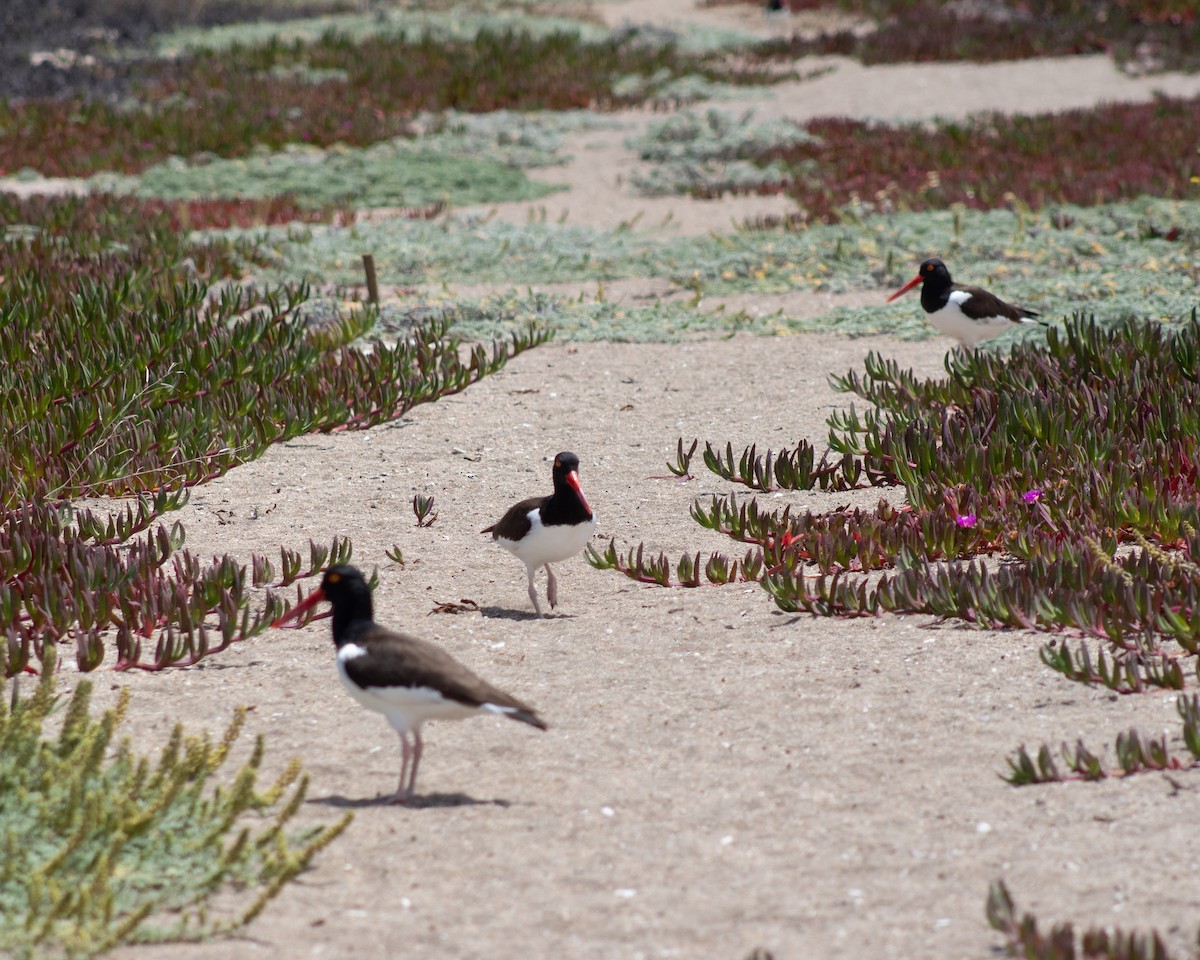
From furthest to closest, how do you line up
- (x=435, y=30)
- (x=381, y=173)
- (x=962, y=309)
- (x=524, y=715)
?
(x=435, y=30) → (x=381, y=173) → (x=962, y=309) → (x=524, y=715)

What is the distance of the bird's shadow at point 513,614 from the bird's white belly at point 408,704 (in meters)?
2.01

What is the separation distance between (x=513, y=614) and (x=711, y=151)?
14.8 metres

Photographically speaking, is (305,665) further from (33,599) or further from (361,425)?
(361,425)

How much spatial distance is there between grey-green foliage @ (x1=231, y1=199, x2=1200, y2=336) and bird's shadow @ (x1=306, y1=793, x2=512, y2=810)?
8.10 meters

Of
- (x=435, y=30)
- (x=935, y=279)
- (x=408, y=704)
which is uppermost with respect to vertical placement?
(x=435, y=30)

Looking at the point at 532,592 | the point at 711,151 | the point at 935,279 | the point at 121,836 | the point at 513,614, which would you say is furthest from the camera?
Result: the point at 711,151

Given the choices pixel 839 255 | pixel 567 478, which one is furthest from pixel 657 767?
pixel 839 255

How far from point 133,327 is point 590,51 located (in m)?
20.2

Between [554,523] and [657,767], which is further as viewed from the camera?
[554,523]

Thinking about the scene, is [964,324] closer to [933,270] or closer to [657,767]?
[933,270]

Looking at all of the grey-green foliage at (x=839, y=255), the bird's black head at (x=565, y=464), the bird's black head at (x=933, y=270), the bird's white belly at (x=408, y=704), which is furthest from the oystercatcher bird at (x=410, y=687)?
the grey-green foliage at (x=839, y=255)

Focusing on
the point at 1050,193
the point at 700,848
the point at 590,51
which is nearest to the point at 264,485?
the point at 700,848

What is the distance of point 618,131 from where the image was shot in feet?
75.8

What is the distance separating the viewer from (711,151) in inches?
807
